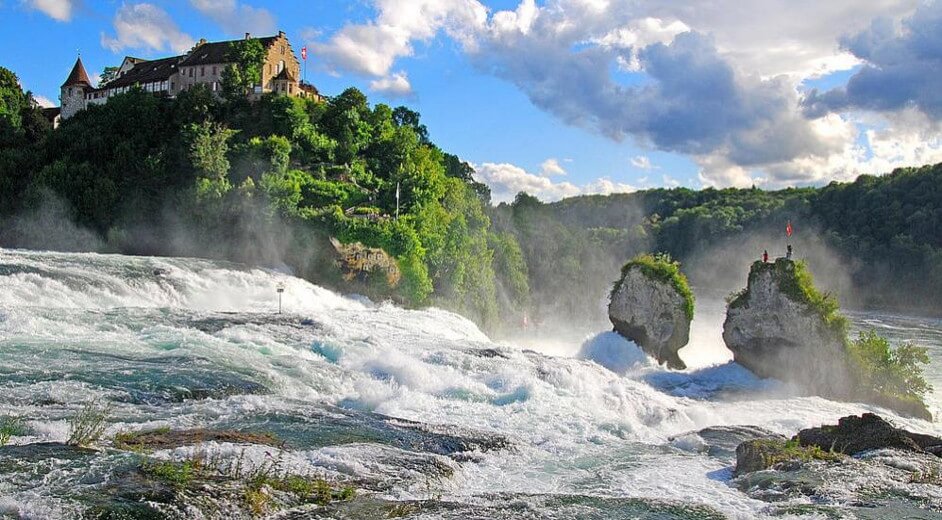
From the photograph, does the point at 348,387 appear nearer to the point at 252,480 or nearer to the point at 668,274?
the point at 252,480

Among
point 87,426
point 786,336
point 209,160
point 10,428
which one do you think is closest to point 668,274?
point 786,336

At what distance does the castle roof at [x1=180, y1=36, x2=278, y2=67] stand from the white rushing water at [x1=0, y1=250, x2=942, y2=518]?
34.5m

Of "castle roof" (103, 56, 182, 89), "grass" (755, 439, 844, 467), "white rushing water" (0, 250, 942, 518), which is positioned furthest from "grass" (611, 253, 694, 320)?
"castle roof" (103, 56, 182, 89)

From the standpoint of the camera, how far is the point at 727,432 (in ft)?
62.6

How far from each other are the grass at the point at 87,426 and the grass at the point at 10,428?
0.63m

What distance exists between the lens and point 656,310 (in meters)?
36.9

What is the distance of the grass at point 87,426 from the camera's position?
1080 centimetres

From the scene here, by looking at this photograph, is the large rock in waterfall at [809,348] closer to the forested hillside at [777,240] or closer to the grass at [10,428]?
the grass at [10,428]

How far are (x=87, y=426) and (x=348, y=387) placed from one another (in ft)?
22.7

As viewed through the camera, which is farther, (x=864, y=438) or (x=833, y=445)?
(x=864, y=438)

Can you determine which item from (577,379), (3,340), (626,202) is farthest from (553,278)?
(626,202)

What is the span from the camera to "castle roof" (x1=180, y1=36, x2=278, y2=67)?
207ft

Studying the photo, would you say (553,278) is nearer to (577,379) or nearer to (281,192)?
(281,192)

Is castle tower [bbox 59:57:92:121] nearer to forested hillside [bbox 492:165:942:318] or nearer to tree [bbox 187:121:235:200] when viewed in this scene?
Result: tree [bbox 187:121:235:200]
